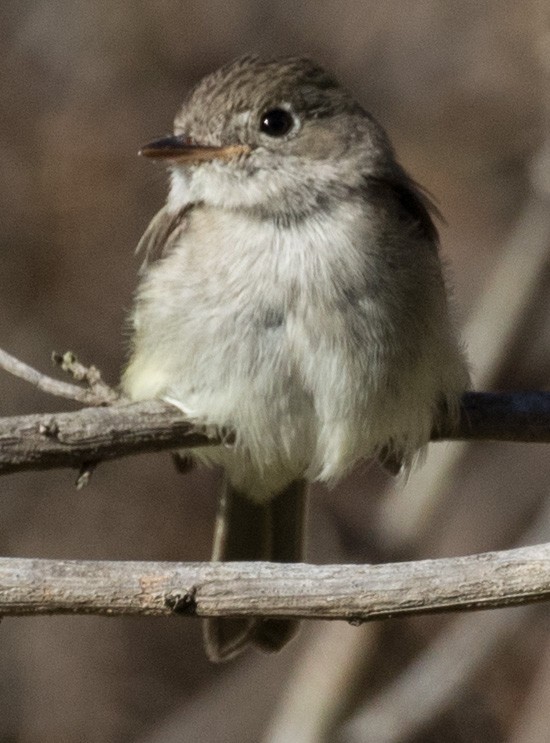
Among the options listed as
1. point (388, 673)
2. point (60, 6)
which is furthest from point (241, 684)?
point (60, 6)

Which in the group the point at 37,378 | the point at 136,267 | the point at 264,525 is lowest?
the point at 264,525

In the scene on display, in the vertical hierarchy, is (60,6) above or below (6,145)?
above

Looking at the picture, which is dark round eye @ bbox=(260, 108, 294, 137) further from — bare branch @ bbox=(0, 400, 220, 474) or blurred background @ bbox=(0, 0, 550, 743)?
blurred background @ bbox=(0, 0, 550, 743)

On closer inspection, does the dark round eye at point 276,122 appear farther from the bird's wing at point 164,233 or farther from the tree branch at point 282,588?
the tree branch at point 282,588

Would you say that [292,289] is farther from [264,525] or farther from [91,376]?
[264,525]

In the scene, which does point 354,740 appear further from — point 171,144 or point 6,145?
point 6,145

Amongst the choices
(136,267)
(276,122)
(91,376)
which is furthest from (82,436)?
(136,267)

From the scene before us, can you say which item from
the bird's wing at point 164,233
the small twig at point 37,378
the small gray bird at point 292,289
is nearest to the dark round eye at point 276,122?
the small gray bird at point 292,289

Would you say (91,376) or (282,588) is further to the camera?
(91,376)

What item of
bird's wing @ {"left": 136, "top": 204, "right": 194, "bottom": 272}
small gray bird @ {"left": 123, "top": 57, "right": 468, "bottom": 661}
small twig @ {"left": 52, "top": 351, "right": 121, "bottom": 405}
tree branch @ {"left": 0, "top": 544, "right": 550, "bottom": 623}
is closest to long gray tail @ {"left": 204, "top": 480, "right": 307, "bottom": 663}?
small gray bird @ {"left": 123, "top": 57, "right": 468, "bottom": 661}
